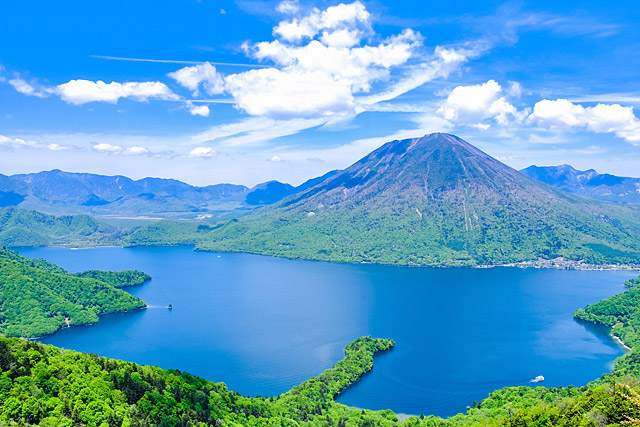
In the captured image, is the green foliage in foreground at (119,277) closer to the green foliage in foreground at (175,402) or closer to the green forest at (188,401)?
the green forest at (188,401)

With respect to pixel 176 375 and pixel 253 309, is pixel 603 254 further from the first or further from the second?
pixel 176 375

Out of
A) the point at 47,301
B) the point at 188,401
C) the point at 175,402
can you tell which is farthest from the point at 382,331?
the point at 47,301

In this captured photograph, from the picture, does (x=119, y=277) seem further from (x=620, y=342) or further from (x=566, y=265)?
(x=566, y=265)


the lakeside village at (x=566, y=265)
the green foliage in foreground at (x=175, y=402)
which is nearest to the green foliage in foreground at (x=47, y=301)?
the green foliage in foreground at (x=175, y=402)

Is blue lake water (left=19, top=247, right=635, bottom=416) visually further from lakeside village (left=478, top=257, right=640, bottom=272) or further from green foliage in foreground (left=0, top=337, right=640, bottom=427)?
lakeside village (left=478, top=257, right=640, bottom=272)

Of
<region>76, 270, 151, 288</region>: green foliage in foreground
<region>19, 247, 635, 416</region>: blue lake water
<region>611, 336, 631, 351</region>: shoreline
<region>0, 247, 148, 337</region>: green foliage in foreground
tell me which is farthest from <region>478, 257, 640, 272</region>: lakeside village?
<region>0, 247, 148, 337</region>: green foliage in foreground

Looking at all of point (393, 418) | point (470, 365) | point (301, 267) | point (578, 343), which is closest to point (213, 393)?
point (393, 418)
